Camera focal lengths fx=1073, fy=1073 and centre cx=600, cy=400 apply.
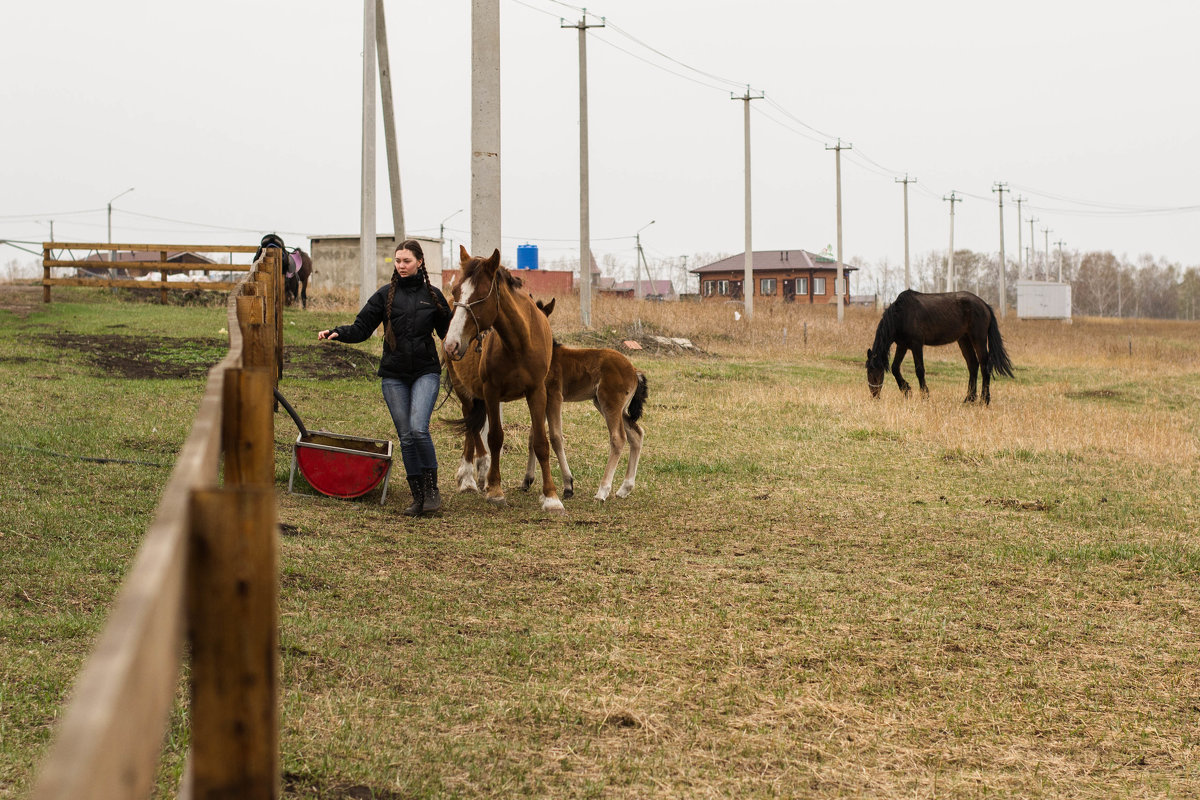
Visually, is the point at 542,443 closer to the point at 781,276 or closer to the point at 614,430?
the point at 614,430

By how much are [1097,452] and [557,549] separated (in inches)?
314

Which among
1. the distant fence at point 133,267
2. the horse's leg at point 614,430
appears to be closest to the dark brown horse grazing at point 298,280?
the distant fence at point 133,267

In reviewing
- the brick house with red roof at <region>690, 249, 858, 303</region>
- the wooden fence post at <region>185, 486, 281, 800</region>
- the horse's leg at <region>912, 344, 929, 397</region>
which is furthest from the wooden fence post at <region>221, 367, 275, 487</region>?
the brick house with red roof at <region>690, 249, 858, 303</region>

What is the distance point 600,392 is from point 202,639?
8.03 metres

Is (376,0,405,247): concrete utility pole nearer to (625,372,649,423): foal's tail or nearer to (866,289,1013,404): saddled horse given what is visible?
(866,289,1013,404): saddled horse

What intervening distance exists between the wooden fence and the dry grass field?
1.80 m

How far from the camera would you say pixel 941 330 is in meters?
19.2

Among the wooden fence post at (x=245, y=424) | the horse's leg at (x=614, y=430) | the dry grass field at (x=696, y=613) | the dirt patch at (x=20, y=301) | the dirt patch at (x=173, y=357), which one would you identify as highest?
the dirt patch at (x=20, y=301)

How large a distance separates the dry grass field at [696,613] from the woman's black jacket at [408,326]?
45.5 inches

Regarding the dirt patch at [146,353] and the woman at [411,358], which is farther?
the dirt patch at [146,353]

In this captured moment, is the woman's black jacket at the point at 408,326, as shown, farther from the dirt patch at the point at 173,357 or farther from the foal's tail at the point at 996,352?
the foal's tail at the point at 996,352

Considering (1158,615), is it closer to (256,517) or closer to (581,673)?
(581,673)

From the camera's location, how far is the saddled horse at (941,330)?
18.7 m

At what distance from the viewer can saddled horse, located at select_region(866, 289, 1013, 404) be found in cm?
1866
